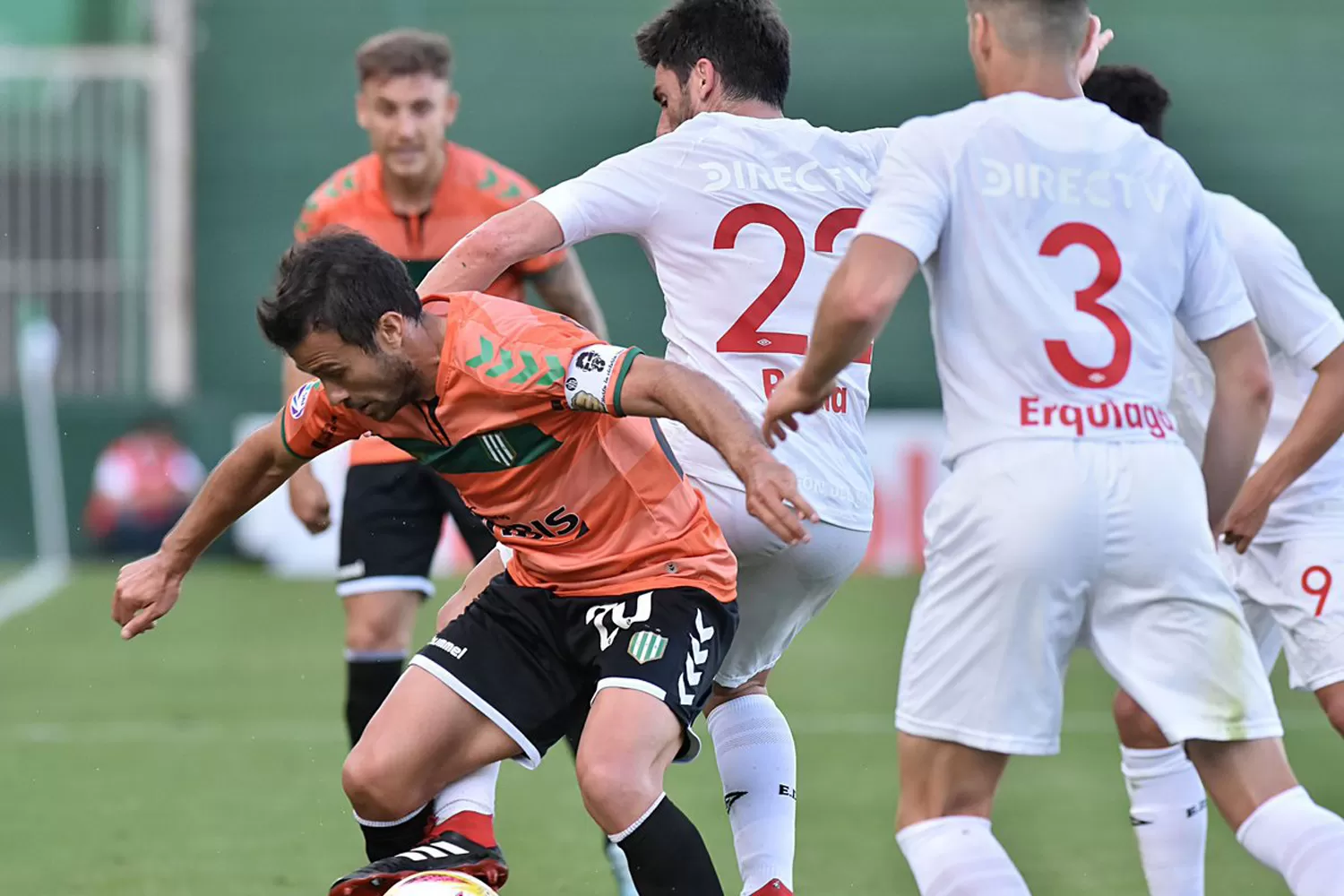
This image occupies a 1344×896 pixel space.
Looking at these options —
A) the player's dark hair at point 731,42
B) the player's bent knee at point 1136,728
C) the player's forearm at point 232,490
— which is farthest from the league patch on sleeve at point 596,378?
the player's bent knee at point 1136,728

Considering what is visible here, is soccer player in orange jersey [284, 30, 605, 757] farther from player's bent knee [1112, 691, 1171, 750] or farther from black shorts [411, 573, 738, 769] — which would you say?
player's bent knee [1112, 691, 1171, 750]

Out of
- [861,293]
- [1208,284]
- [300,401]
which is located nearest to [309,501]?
[300,401]

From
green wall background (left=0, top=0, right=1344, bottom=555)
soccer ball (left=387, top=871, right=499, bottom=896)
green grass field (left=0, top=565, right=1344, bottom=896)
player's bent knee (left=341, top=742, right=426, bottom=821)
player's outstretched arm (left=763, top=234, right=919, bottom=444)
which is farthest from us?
green wall background (left=0, top=0, right=1344, bottom=555)

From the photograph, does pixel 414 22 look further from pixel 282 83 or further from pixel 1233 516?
pixel 1233 516

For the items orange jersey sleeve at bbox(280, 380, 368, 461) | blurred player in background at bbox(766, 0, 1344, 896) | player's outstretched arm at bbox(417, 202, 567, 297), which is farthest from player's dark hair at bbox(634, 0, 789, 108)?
orange jersey sleeve at bbox(280, 380, 368, 461)

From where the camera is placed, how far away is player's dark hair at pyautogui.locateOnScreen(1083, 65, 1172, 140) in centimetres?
474

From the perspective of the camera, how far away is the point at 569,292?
590 cm

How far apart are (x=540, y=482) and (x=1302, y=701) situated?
638 centimetres

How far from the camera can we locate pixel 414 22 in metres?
18.1

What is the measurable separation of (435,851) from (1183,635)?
1.68 meters

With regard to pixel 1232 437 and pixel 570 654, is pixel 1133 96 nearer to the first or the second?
pixel 1232 437

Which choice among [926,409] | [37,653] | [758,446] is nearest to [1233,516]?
[758,446]

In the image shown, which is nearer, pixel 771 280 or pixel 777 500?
pixel 777 500

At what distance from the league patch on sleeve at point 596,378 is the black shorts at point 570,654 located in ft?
1.57
